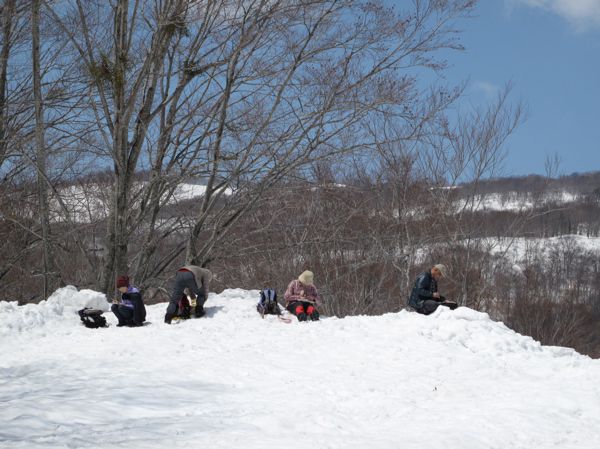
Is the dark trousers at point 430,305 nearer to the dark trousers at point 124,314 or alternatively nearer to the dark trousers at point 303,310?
the dark trousers at point 303,310

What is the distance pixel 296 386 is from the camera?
20.9 feet

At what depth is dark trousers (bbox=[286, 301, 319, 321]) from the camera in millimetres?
10305

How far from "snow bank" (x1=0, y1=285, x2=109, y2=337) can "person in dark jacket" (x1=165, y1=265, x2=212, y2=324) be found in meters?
1.83

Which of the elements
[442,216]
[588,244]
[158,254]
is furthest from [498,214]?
[588,244]

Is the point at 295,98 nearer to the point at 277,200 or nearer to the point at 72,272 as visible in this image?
the point at 277,200

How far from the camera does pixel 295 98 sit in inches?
549

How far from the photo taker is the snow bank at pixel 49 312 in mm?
10164

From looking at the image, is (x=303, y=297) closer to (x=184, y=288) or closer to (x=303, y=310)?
(x=303, y=310)

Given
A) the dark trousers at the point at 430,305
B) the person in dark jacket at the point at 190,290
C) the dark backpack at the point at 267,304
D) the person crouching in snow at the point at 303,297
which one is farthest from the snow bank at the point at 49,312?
the dark trousers at the point at 430,305

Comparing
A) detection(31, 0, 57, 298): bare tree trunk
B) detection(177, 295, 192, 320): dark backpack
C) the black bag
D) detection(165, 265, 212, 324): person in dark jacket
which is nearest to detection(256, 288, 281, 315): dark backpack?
detection(165, 265, 212, 324): person in dark jacket

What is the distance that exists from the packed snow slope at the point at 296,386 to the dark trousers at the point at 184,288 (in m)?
0.46

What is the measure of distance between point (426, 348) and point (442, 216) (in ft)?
36.1

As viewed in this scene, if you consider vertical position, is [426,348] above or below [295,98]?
below

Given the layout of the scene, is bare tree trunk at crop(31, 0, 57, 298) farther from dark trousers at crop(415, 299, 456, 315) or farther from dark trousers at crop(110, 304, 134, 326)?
dark trousers at crop(415, 299, 456, 315)
